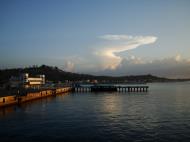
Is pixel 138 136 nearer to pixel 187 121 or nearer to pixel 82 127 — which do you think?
pixel 82 127

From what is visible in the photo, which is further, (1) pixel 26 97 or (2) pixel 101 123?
(1) pixel 26 97

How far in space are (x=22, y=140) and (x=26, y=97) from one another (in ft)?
168

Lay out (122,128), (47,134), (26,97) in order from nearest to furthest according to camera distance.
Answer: (47,134) → (122,128) → (26,97)

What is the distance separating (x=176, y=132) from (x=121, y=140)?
27.9 feet

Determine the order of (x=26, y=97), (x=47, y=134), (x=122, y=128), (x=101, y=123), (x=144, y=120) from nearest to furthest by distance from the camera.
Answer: (x=47, y=134), (x=122, y=128), (x=101, y=123), (x=144, y=120), (x=26, y=97)

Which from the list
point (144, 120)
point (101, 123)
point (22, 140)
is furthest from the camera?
point (144, 120)

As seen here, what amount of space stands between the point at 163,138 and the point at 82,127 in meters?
11.6

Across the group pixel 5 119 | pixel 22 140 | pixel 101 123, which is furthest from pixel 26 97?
pixel 22 140

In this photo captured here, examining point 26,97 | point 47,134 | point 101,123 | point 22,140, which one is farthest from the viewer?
point 26,97

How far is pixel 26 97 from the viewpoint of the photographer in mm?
80750

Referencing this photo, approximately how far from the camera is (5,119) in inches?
1786

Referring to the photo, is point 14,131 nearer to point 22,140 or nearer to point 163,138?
point 22,140

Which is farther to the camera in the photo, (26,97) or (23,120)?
(26,97)

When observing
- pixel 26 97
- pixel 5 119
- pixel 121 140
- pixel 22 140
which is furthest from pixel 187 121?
pixel 26 97
